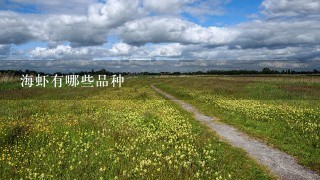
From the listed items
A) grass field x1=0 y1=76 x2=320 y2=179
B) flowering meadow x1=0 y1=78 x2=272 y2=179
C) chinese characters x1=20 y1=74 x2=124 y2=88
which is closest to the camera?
flowering meadow x1=0 y1=78 x2=272 y2=179

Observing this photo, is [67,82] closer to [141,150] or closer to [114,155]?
[141,150]

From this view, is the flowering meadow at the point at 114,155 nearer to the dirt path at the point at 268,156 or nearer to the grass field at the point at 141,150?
the grass field at the point at 141,150

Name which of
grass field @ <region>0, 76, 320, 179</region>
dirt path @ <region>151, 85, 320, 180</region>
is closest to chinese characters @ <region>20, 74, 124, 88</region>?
grass field @ <region>0, 76, 320, 179</region>

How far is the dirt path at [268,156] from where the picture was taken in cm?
1001

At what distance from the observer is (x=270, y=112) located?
2209 cm

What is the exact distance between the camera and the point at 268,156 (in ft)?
39.4

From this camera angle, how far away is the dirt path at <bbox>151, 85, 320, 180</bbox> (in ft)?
32.9

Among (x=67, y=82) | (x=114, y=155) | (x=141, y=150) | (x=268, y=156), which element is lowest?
(x=268, y=156)

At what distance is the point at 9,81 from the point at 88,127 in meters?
56.6

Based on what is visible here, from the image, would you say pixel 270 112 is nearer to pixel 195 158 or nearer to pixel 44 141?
pixel 195 158

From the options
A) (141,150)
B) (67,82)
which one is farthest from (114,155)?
(67,82)

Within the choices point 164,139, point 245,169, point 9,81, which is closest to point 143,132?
point 164,139

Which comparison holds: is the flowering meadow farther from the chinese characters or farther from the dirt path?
the chinese characters

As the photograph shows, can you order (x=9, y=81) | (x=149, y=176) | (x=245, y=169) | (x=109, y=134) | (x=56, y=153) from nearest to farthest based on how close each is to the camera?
1. (x=149, y=176)
2. (x=245, y=169)
3. (x=56, y=153)
4. (x=109, y=134)
5. (x=9, y=81)
